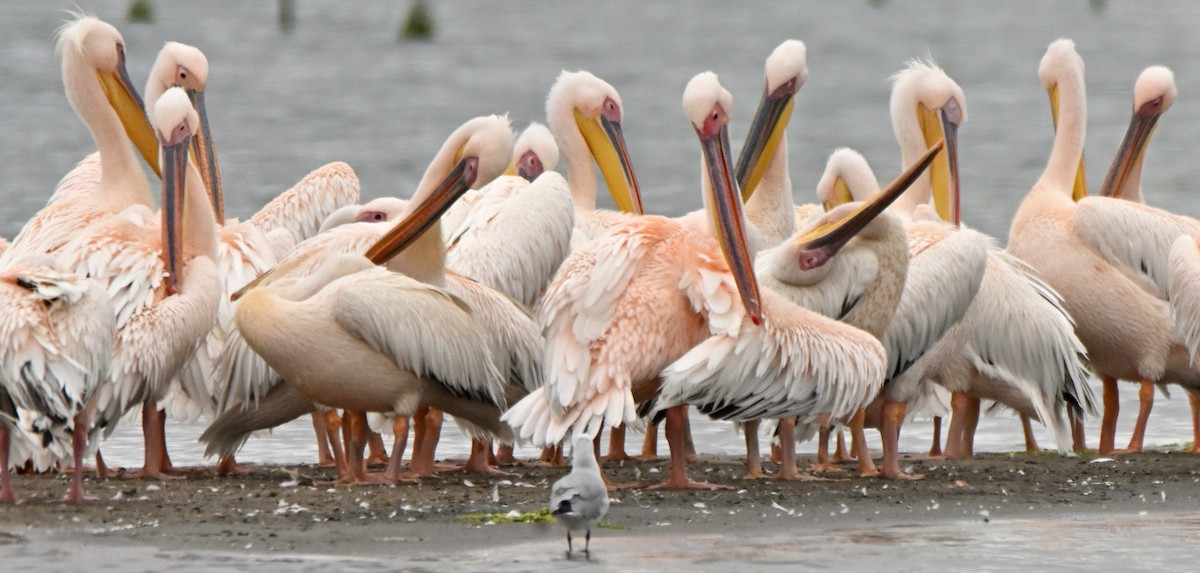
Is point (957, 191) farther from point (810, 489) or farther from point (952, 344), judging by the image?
point (810, 489)

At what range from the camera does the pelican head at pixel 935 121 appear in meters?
9.83

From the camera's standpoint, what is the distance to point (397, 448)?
7012 mm

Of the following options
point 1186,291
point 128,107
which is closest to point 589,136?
point 128,107

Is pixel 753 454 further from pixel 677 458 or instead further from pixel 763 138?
pixel 763 138

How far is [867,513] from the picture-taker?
641 centimetres

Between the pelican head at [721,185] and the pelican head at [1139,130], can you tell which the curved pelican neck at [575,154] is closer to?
the pelican head at [721,185]

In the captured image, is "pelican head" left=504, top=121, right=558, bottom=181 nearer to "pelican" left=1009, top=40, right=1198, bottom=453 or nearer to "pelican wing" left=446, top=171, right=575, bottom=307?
"pelican wing" left=446, top=171, right=575, bottom=307

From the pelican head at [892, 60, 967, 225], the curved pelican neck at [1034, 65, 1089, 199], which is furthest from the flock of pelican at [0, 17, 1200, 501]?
the pelican head at [892, 60, 967, 225]

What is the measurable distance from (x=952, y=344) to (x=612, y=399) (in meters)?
1.74

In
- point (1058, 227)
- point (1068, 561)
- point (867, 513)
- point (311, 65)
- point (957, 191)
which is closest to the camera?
point (1068, 561)

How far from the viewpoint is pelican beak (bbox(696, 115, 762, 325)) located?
6.69 metres

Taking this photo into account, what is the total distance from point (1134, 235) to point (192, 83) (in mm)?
4162

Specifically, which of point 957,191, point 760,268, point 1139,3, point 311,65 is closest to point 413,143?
point 311,65

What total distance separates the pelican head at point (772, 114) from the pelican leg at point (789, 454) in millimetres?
1683
